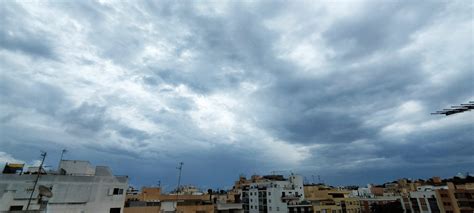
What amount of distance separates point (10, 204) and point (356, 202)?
85.5 metres

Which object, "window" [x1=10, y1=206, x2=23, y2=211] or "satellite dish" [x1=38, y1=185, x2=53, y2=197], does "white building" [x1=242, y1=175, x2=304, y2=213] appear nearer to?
"satellite dish" [x1=38, y1=185, x2=53, y2=197]

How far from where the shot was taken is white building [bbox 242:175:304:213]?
75.9m

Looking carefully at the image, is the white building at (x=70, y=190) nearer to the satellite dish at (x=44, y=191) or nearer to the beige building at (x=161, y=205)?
the satellite dish at (x=44, y=191)

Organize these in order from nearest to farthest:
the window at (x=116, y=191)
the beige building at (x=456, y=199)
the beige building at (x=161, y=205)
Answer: the window at (x=116, y=191) → the beige building at (x=161, y=205) → the beige building at (x=456, y=199)

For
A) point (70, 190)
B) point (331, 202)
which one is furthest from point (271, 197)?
point (70, 190)

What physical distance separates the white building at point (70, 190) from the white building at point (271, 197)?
48183 millimetres

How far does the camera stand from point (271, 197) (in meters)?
77.6

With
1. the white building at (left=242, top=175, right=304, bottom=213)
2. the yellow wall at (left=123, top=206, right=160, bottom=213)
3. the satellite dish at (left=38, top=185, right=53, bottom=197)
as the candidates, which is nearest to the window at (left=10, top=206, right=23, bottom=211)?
the satellite dish at (left=38, top=185, right=53, bottom=197)

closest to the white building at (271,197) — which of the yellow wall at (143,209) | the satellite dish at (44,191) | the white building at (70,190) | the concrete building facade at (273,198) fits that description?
the concrete building facade at (273,198)

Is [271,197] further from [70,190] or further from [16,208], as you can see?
[16,208]

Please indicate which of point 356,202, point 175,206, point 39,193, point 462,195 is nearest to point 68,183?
point 39,193

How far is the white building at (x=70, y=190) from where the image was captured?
3164 centimetres

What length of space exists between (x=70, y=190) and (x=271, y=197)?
55.2 metres

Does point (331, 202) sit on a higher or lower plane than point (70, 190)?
lower
